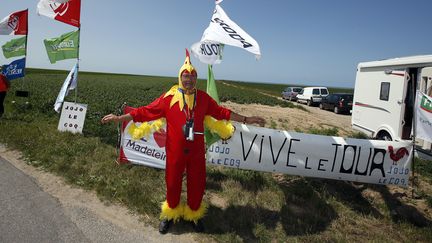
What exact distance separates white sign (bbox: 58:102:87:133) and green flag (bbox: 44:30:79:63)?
147cm

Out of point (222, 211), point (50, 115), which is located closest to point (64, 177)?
point (222, 211)

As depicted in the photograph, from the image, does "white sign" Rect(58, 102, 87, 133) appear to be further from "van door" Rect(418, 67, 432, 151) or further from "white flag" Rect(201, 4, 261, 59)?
"van door" Rect(418, 67, 432, 151)

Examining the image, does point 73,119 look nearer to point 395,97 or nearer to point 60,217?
point 60,217

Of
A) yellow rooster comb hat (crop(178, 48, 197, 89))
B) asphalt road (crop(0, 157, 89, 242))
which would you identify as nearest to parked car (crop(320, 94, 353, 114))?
yellow rooster comb hat (crop(178, 48, 197, 89))

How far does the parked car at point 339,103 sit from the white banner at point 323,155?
18342 mm

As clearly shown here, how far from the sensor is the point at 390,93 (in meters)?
8.95

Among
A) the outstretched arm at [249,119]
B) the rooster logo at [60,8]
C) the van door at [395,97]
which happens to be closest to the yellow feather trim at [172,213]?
the outstretched arm at [249,119]

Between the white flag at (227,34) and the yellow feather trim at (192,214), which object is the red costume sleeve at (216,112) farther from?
the yellow feather trim at (192,214)

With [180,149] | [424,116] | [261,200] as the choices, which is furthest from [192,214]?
[424,116]

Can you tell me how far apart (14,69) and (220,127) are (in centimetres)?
1001

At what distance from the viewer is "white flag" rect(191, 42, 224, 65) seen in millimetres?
4754

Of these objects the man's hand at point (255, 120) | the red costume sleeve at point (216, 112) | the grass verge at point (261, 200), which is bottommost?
the grass verge at point (261, 200)

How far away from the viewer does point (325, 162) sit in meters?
5.21

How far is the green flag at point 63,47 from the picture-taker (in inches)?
331
